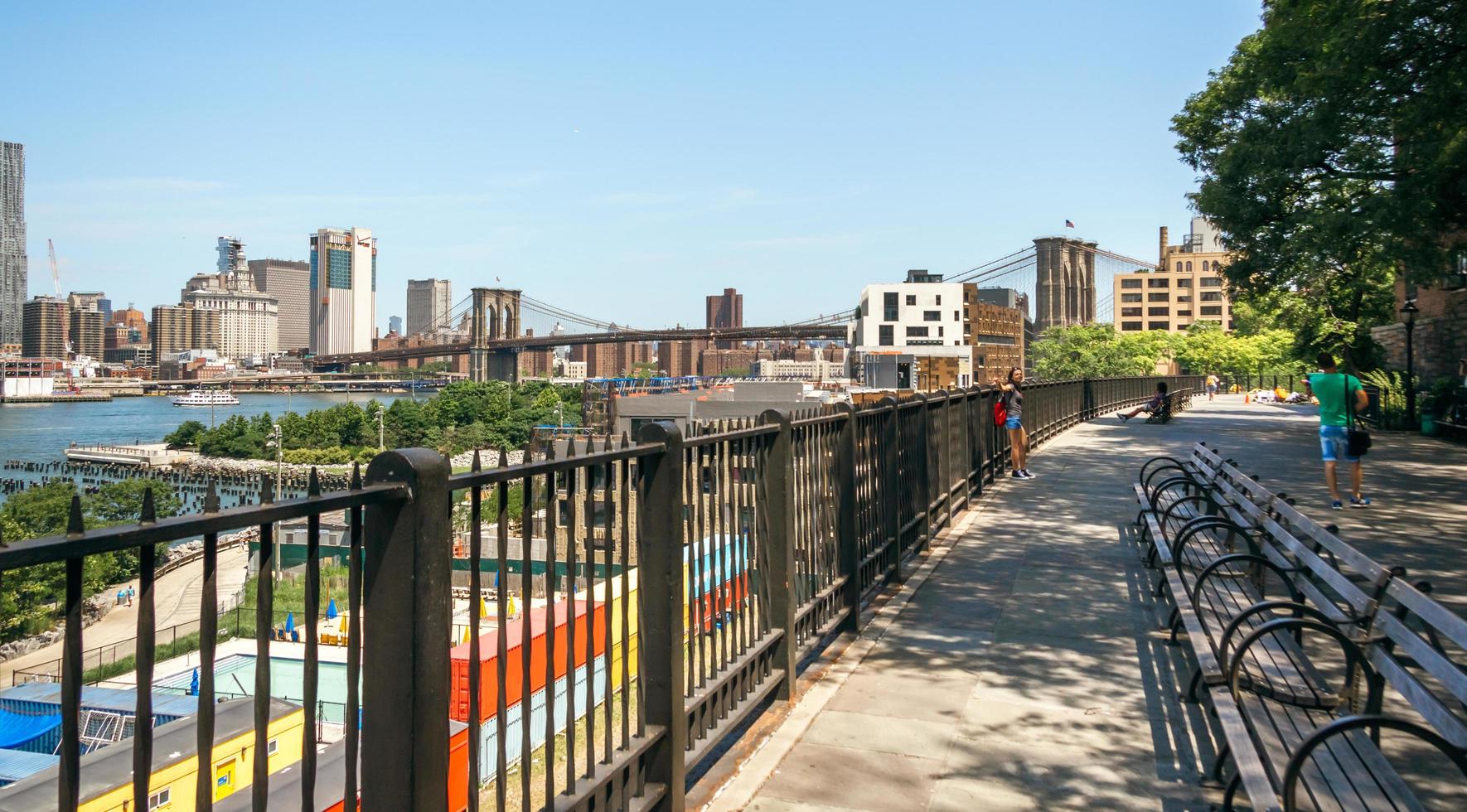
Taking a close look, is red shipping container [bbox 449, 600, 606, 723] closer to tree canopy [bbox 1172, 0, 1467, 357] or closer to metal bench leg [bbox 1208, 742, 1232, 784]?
metal bench leg [bbox 1208, 742, 1232, 784]

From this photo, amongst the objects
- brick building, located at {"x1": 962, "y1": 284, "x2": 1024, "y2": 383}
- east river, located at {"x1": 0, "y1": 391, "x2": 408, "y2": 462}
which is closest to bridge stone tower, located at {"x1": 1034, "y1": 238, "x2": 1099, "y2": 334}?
brick building, located at {"x1": 962, "y1": 284, "x2": 1024, "y2": 383}

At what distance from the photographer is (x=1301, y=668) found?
4.36 metres

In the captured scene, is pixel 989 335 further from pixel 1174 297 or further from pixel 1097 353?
pixel 1097 353

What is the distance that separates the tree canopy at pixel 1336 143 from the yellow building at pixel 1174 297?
12421 centimetres

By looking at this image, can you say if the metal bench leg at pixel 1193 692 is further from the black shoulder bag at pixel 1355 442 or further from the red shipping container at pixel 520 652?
the black shoulder bag at pixel 1355 442

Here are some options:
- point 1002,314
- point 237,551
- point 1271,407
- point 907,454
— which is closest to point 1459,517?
point 907,454

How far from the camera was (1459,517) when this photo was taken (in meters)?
10.7

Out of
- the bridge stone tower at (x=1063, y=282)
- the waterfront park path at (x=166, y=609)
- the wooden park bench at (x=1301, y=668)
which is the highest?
the bridge stone tower at (x=1063, y=282)

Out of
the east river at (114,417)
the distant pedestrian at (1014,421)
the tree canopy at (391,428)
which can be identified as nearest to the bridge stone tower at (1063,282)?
the tree canopy at (391,428)

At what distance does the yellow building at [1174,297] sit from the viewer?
14038 cm

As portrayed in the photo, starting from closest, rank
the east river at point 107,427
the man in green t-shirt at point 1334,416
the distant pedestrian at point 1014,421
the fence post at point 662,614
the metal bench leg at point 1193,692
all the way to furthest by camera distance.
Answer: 1. the fence post at point 662,614
2. the metal bench leg at point 1193,692
3. the man in green t-shirt at point 1334,416
4. the distant pedestrian at point 1014,421
5. the east river at point 107,427

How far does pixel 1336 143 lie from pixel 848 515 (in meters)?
17.1

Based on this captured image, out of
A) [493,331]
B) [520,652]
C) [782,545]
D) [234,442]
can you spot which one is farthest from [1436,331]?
[493,331]

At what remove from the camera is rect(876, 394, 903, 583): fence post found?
731 cm
